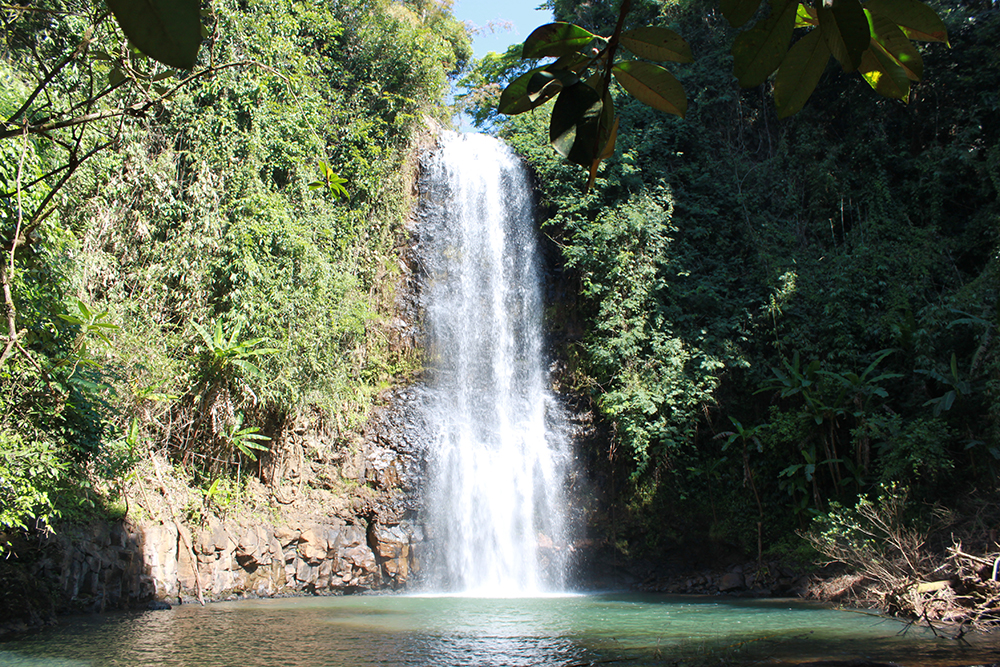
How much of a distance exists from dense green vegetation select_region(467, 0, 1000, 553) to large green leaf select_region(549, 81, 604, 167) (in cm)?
934

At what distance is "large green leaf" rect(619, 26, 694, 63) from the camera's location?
0.94m

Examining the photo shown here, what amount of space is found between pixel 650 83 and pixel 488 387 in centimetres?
1236

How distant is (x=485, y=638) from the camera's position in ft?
19.4

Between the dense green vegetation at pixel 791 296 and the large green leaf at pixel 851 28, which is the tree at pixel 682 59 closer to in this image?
the large green leaf at pixel 851 28

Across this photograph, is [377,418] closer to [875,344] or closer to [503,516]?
[503,516]

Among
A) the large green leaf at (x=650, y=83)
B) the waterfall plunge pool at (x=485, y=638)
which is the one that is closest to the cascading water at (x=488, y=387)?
the waterfall plunge pool at (x=485, y=638)

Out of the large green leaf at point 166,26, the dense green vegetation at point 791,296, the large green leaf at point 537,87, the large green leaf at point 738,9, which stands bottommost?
the large green leaf at point 166,26

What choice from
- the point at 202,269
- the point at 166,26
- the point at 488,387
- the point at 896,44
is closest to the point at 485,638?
the point at 896,44

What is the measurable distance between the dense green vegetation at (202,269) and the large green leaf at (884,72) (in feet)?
23.1

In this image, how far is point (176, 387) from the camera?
33.1 ft

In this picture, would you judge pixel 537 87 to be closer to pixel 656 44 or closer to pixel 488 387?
pixel 656 44

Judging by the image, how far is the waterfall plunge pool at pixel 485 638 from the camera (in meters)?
4.84

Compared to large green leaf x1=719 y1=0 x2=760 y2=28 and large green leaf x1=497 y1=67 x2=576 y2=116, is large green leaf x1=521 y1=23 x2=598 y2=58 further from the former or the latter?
large green leaf x1=719 y1=0 x2=760 y2=28

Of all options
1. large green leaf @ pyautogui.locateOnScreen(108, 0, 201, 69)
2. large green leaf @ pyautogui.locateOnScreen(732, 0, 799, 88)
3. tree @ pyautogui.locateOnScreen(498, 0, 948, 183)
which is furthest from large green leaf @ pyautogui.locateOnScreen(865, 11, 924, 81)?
large green leaf @ pyautogui.locateOnScreen(108, 0, 201, 69)
